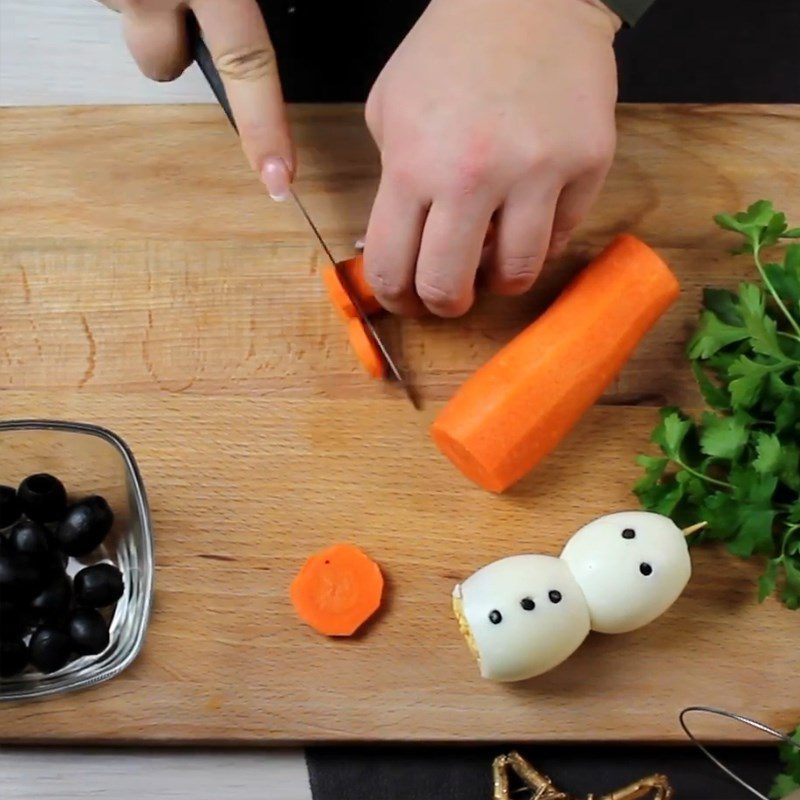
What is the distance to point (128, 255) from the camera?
4.13ft

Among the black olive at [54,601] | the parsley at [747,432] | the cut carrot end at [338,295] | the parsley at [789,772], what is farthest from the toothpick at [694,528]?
the black olive at [54,601]

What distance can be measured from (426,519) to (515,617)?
178 millimetres

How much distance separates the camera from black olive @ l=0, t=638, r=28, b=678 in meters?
1.11

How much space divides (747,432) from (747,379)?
0.20 ft

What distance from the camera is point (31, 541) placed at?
1112 mm

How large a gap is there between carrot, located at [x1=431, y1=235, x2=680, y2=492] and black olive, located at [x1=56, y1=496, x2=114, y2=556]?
38cm

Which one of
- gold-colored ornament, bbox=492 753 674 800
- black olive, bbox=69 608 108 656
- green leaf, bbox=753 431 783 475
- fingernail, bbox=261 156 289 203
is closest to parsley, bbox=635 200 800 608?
green leaf, bbox=753 431 783 475

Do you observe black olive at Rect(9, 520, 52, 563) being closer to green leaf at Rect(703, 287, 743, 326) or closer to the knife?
the knife

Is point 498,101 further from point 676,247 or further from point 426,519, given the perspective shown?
point 426,519

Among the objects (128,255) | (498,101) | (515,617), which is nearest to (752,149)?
(498,101)

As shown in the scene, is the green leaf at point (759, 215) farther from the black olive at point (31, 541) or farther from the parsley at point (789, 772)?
the black olive at point (31, 541)

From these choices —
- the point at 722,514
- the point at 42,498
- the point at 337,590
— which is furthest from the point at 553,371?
the point at 42,498

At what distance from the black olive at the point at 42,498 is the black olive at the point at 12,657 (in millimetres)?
136

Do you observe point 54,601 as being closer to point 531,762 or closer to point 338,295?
point 338,295
